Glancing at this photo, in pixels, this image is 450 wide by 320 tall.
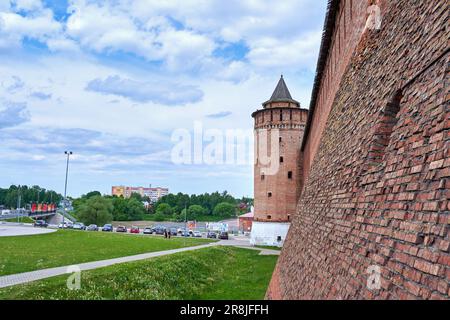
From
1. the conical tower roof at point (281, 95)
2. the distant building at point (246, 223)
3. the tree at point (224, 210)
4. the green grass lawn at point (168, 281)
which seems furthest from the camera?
the tree at point (224, 210)

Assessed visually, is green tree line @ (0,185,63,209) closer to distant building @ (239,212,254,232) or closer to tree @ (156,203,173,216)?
tree @ (156,203,173,216)

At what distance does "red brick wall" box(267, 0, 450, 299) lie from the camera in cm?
238

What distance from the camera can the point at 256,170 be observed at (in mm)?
33438

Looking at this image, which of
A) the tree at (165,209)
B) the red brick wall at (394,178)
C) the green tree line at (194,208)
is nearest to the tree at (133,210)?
the green tree line at (194,208)

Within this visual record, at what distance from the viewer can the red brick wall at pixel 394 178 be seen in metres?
2.38

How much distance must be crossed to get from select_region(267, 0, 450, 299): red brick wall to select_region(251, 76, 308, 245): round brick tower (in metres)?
26.5

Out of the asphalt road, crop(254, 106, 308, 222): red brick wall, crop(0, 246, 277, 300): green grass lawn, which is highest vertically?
crop(254, 106, 308, 222): red brick wall

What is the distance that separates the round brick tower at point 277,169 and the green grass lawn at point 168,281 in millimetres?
8946

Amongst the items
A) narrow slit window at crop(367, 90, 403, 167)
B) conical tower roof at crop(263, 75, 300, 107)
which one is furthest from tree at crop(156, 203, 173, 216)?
narrow slit window at crop(367, 90, 403, 167)

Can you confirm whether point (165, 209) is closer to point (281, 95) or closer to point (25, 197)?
point (25, 197)

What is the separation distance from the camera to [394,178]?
3082 mm

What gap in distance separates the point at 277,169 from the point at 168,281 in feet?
60.6

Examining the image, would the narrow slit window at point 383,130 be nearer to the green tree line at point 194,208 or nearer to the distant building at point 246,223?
the distant building at point 246,223

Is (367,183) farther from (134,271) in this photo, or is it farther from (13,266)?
(13,266)
